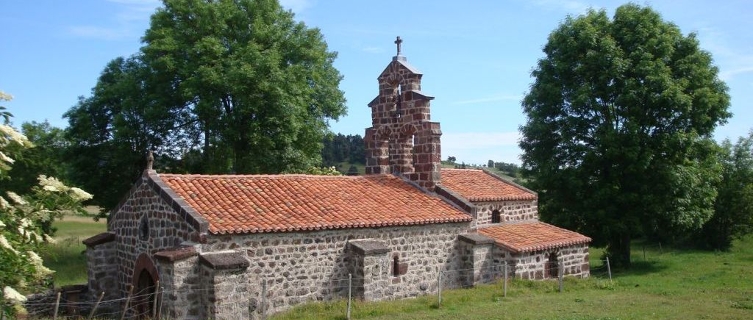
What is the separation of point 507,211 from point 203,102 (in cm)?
1395

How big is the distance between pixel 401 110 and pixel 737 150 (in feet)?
88.0

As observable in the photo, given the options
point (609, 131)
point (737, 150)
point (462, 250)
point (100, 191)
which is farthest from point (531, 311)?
point (737, 150)

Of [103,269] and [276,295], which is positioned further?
[103,269]

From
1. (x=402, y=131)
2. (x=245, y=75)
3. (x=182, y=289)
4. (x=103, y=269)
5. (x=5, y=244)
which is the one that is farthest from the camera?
(x=245, y=75)

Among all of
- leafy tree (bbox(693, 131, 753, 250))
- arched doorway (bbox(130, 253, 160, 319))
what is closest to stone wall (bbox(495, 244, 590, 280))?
arched doorway (bbox(130, 253, 160, 319))

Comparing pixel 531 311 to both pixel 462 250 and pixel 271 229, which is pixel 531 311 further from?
pixel 271 229

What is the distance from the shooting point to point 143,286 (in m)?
15.9

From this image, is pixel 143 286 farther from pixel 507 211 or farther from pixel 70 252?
pixel 70 252

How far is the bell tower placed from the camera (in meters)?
20.9

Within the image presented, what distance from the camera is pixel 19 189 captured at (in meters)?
33.9

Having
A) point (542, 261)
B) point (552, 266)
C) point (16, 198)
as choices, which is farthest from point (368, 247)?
point (16, 198)

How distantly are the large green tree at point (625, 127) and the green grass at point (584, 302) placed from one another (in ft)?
12.8

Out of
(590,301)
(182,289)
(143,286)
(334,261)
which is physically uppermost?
(334,261)

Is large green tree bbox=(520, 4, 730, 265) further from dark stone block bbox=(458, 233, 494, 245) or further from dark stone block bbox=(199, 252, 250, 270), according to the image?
dark stone block bbox=(199, 252, 250, 270)
